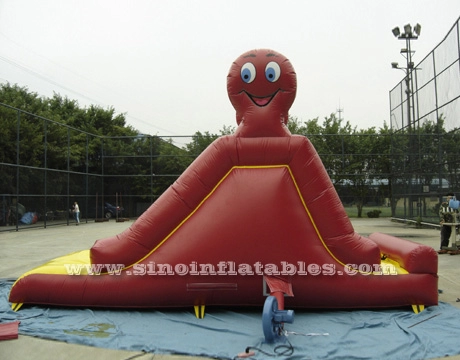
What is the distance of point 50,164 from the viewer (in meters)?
21.3

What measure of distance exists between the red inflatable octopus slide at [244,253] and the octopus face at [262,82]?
443mm

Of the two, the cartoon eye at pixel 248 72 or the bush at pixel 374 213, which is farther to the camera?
the bush at pixel 374 213

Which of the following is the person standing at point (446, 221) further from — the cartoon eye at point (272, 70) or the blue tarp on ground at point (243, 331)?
the cartoon eye at point (272, 70)

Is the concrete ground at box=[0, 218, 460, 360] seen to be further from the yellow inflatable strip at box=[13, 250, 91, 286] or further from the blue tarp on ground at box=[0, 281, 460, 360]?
the yellow inflatable strip at box=[13, 250, 91, 286]

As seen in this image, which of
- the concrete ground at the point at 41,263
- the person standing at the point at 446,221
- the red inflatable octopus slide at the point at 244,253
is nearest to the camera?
the concrete ground at the point at 41,263

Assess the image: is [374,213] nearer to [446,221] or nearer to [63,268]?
[446,221]

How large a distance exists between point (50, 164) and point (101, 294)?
61.0ft

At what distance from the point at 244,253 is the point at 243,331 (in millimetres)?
772

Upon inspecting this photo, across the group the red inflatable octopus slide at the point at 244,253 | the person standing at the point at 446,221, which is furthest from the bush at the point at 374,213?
the red inflatable octopus slide at the point at 244,253

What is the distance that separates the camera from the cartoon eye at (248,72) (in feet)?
15.7

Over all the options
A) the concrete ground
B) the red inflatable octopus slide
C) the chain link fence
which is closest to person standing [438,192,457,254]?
the concrete ground

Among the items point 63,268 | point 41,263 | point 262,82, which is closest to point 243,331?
point 63,268

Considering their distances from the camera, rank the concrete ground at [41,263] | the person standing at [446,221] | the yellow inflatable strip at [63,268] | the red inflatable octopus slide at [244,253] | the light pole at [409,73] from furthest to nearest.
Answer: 1. the light pole at [409,73]
2. the person standing at [446,221]
3. the yellow inflatable strip at [63,268]
4. the red inflatable octopus slide at [244,253]
5. the concrete ground at [41,263]

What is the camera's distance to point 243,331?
3943mm
